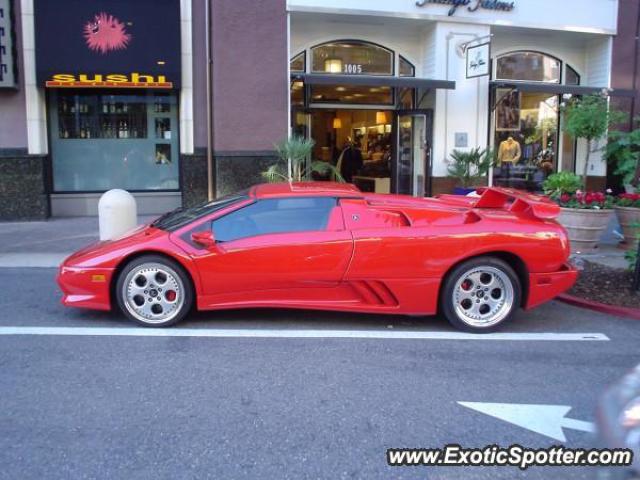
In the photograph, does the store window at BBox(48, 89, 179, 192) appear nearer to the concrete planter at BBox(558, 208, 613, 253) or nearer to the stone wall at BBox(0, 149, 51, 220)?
the stone wall at BBox(0, 149, 51, 220)

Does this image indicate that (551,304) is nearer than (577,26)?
Yes

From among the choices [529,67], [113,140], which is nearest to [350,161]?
[529,67]

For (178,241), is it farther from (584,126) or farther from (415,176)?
(415,176)

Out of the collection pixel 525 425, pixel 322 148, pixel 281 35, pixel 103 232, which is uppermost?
pixel 281 35

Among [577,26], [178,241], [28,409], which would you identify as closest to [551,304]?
[178,241]

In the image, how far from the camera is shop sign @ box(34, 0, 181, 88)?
40.2 feet

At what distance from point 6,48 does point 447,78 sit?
9.18 m

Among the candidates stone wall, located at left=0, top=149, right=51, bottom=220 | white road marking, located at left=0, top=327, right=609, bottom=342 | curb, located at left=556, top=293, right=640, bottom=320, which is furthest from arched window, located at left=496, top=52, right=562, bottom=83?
white road marking, located at left=0, top=327, right=609, bottom=342

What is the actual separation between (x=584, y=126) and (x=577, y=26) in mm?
5442

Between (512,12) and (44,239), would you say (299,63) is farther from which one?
(44,239)

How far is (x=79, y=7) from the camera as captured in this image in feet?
40.4

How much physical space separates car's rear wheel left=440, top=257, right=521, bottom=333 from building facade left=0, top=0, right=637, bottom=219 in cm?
803

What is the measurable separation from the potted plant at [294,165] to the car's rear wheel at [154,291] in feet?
Answer: 19.7

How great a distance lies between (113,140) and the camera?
13.6 meters
